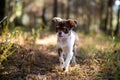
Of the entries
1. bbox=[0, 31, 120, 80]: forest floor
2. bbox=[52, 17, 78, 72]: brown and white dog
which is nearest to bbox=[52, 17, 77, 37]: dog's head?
bbox=[52, 17, 78, 72]: brown and white dog

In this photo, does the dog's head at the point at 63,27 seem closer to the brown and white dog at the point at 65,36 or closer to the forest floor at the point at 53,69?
the brown and white dog at the point at 65,36

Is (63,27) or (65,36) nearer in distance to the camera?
(63,27)

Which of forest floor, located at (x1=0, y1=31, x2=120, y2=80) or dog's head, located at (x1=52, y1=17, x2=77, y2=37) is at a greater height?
dog's head, located at (x1=52, y1=17, x2=77, y2=37)

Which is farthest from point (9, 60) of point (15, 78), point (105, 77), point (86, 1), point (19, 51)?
point (86, 1)

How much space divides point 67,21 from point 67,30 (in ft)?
0.81

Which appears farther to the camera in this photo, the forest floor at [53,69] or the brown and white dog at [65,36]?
the brown and white dog at [65,36]

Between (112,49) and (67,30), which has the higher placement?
(67,30)

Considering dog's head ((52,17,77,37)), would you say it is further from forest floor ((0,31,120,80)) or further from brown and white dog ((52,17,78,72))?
forest floor ((0,31,120,80))

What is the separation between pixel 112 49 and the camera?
10.1 m

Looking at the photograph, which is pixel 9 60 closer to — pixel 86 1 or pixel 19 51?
pixel 19 51

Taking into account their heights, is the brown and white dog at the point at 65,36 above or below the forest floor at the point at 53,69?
above

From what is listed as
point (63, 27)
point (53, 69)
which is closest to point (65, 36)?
point (63, 27)

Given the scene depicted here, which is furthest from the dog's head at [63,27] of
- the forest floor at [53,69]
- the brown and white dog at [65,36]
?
the forest floor at [53,69]

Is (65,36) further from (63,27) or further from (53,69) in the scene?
(53,69)
